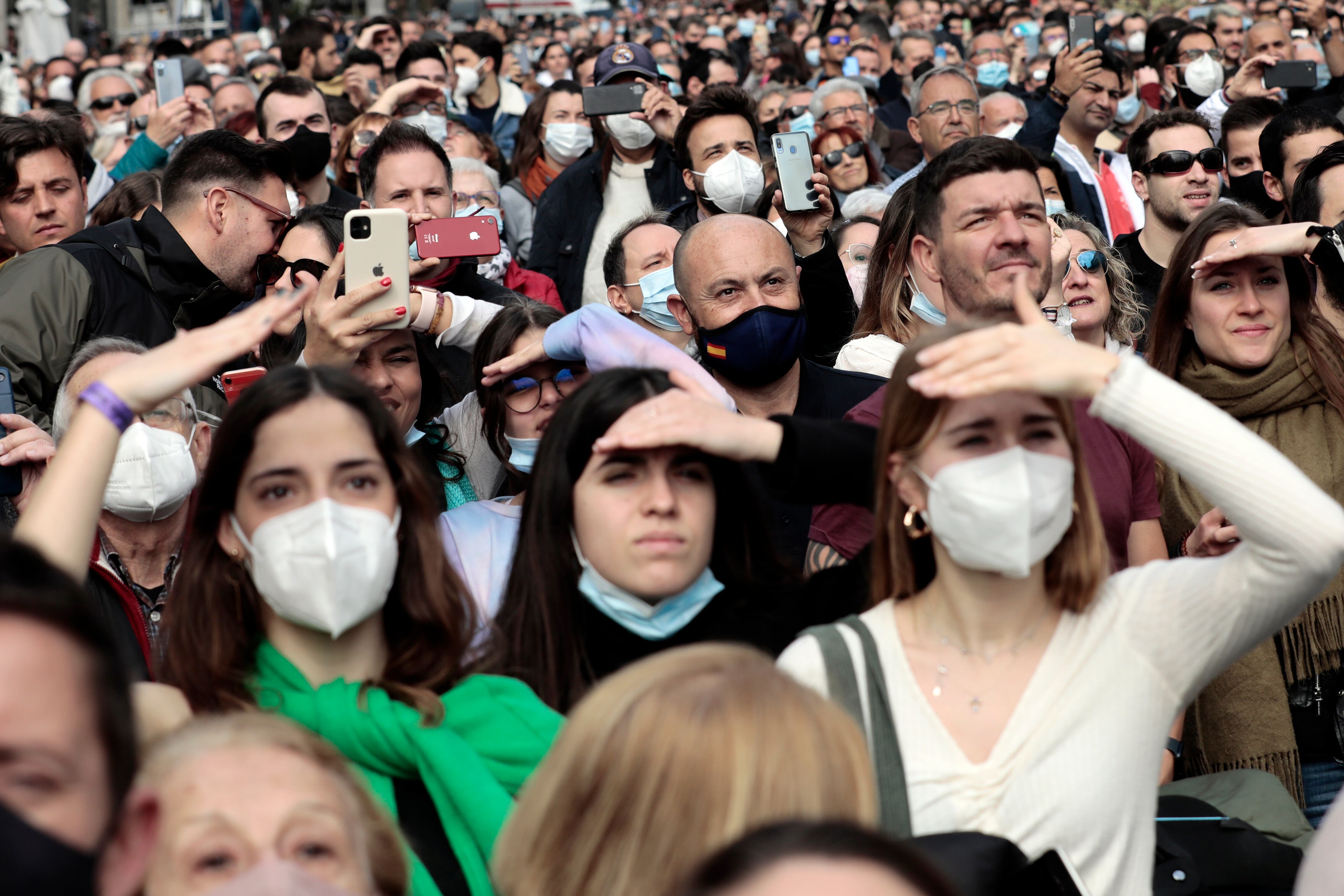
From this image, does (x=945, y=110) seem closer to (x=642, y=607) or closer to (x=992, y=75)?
(x=992, y=75)

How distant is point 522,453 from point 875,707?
197cm

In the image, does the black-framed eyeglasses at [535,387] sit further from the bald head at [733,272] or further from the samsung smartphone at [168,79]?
the samsung smartphone at [168,79]

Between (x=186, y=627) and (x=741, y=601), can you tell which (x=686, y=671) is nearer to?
(x=741, y=601)

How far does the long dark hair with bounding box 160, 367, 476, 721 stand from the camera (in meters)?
2.98

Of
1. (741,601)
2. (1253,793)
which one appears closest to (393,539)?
(741,601)

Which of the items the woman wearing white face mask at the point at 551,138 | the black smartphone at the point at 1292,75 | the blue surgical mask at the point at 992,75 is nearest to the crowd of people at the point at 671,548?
the woman wearing white face mask at the point at 551,138

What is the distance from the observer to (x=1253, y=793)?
3.36 m

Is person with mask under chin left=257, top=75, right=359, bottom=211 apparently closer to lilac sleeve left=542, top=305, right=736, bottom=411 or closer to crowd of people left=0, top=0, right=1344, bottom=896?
crowd of people left=0, top=0, right=1344, bottom=896

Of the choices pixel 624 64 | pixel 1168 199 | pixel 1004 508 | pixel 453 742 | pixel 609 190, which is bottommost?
pixel 453 742

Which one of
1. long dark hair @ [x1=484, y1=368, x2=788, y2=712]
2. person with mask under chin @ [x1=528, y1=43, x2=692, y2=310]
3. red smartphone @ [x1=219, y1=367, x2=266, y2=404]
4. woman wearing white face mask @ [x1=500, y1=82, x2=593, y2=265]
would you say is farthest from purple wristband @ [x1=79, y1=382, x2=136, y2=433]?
woman wearing white face mask @ [x1=500, y1=82, x2=593, y2=265]

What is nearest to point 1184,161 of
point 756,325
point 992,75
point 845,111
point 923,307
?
point 845,111

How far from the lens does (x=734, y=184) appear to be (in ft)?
21.7

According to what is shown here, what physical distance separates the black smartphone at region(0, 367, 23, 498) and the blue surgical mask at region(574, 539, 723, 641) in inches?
70.6

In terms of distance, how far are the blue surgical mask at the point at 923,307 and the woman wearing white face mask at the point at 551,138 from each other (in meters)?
4.69
